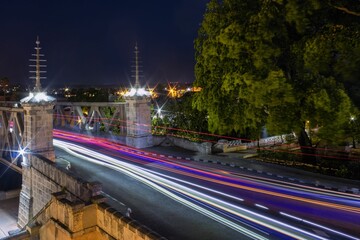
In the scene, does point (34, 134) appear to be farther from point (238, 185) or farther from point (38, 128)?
point (238, 185)

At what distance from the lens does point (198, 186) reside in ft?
41.2

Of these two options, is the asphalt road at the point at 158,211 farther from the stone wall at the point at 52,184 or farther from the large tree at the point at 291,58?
the large tree at the point at 291,58

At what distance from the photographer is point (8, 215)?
16.0 meters

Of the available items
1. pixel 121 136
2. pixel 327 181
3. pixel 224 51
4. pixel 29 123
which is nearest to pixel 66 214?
pixel 29 123

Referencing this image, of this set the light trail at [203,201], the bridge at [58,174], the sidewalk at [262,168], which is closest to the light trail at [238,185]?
the sidewalk at [262,168]

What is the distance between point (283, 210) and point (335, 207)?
67.4 inches

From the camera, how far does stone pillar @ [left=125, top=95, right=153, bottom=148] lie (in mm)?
19000

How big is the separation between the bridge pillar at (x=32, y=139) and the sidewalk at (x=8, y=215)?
541mm

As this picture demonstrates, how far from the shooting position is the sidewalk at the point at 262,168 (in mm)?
12953

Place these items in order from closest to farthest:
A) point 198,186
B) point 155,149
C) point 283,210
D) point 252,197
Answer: point 283,210 < point 252,197 < point 198,186 < point 155,149

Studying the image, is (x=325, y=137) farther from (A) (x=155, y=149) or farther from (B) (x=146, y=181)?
(A) (x=155, y=149)

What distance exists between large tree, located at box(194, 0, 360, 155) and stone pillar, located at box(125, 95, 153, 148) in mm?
5608

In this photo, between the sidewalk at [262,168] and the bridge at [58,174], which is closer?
the bridge at [58,174]

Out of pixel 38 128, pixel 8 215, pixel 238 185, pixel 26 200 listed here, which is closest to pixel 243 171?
pixel 238 185
